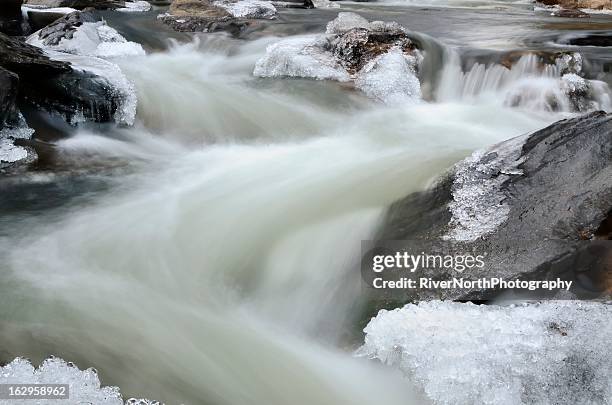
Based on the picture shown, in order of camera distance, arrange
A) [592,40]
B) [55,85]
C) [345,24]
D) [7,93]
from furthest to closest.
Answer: [592,40]
[345,24]
[55,85]
[7,93]

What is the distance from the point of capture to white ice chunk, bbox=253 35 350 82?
746 cm

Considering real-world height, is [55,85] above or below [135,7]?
below

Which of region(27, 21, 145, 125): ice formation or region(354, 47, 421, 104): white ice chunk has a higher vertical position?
region(27, 21, 145, 125): ice formation

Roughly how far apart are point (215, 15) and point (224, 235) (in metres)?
8.13

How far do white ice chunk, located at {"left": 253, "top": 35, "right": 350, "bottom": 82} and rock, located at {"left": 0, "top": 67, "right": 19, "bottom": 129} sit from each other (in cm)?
341

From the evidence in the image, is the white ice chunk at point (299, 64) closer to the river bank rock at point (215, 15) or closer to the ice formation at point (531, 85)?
the ice formation at point (531, 85)

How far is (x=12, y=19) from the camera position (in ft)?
34.0

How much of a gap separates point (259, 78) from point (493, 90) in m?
3.21

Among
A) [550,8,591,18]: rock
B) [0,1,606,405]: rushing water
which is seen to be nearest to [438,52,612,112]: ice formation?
[0,1,606,405]: rushing water

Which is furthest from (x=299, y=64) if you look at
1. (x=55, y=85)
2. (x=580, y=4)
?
(x=580, y=4)

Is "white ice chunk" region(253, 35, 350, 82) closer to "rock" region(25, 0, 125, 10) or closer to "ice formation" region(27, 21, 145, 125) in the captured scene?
"ice formation" region(27, 21, 145, 125)

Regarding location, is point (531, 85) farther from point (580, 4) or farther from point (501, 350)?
point (580, 4)

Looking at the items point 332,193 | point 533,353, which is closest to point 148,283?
point 332,193

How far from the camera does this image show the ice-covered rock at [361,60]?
711 centimetres
